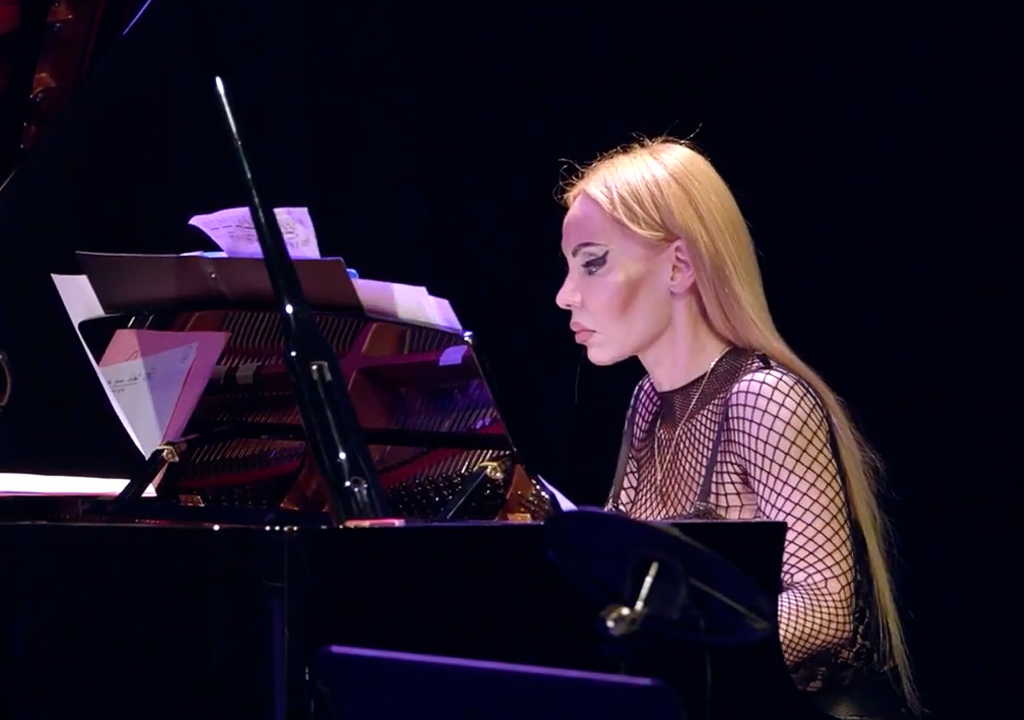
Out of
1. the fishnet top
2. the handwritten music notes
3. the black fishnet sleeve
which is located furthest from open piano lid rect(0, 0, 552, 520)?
the black fishnet sleeve

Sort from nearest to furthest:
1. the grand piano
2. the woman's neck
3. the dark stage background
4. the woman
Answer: the grand piano, the woman, the woman's neck, the dark stage background

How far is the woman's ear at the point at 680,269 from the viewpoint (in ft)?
7.27

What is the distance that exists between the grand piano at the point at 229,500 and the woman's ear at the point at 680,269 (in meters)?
0.39

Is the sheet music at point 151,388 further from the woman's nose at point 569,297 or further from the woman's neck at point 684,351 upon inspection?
the woman's neck at point 684,351

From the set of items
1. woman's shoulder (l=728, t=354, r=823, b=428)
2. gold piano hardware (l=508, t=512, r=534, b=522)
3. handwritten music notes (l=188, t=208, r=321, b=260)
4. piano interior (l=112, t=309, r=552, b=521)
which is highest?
handwritten music notes (l=188, t=208, r=321, b=260)

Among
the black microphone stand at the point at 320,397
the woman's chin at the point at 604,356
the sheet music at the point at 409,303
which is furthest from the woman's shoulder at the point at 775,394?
the black microphone stand at the point at 320,397

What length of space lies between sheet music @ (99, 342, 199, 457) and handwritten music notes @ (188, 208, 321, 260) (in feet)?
1.30

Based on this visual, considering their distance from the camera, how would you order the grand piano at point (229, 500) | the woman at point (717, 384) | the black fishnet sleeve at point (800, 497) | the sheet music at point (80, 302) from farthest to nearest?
the sheet music at point (80, 302), the woman at point (717, 384), the black fishnet sleeve at point (800, 497), the grand piano at point (229, 500)

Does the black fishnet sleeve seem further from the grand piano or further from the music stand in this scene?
the music stand

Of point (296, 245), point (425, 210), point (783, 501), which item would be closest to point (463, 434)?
point (296, 245)

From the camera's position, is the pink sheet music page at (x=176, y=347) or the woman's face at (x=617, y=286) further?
the pink sheet music page at (x=176, y=347)

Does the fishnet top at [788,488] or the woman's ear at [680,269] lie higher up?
the woman's ear at [680,269]

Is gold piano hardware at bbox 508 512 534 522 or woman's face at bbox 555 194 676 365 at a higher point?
woman's face at bbox 555 194 676 365

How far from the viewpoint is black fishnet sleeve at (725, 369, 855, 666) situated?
1.85m
